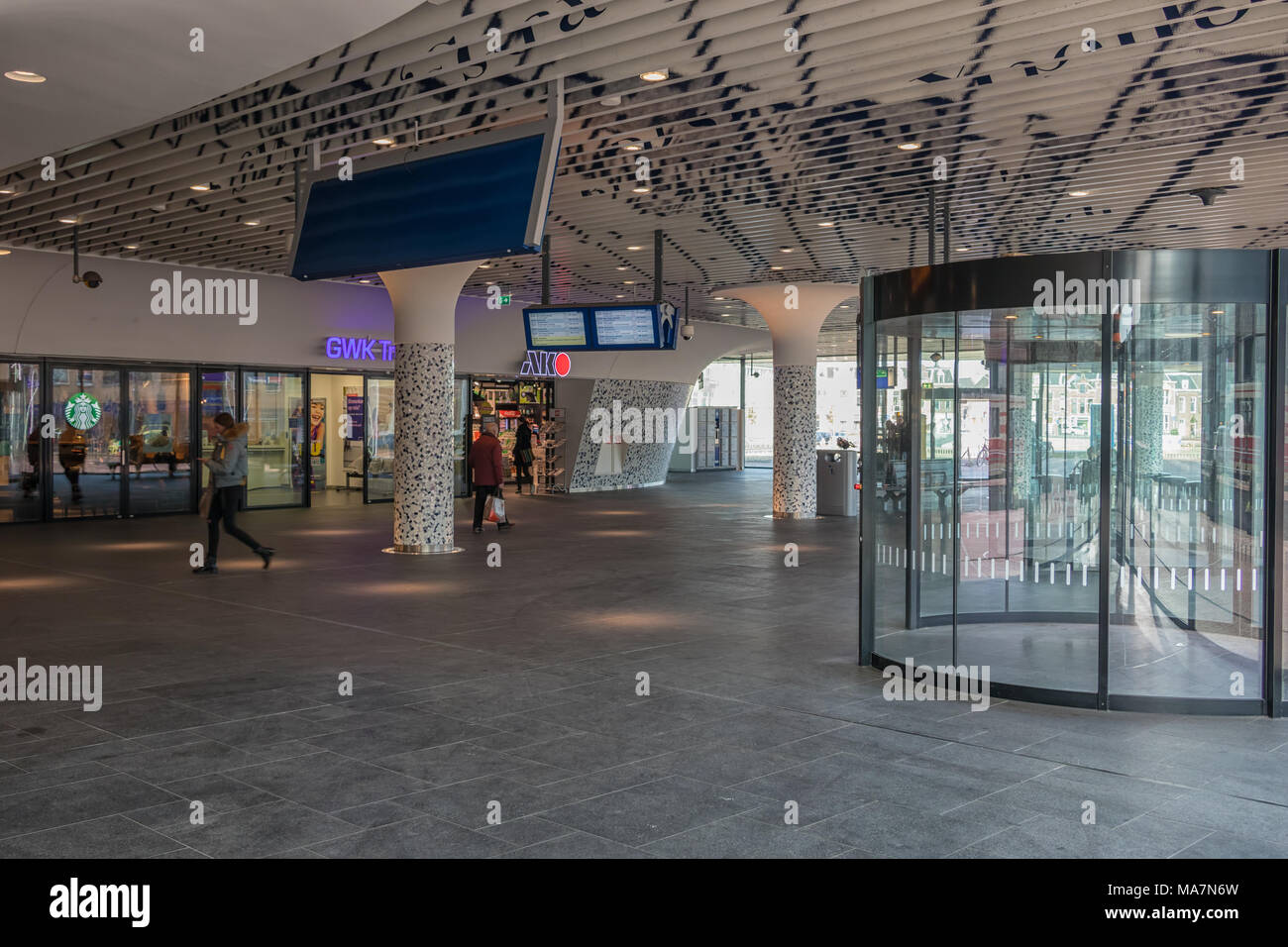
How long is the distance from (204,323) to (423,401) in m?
6.98

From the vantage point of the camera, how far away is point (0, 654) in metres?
7.72

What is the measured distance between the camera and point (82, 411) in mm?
17547

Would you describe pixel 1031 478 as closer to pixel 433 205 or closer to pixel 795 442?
pixel 433 205

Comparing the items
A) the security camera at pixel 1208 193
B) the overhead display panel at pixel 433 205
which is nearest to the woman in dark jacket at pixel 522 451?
the overhead display panel at pixel 433 205

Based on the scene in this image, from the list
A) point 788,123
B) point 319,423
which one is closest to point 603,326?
point 788,123

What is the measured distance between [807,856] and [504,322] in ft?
64.1

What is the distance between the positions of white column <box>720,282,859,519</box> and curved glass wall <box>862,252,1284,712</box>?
10.9m

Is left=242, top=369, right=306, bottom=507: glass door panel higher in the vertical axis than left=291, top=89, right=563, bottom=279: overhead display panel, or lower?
lower

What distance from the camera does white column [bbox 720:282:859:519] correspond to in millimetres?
19141

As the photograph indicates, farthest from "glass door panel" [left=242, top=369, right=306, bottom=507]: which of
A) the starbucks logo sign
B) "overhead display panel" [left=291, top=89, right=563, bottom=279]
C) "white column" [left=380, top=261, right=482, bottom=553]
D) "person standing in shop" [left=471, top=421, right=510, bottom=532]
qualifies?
"overhead display panel" [left=291, top=89, right=563, bottom=279]

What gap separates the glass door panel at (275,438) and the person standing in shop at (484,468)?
17.1 feet

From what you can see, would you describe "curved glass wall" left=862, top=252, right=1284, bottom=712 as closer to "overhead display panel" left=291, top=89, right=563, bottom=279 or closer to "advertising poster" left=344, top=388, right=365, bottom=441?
"overhead display panel" left=291, top=89, right=563, bottom=279

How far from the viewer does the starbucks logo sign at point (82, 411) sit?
17391 mm

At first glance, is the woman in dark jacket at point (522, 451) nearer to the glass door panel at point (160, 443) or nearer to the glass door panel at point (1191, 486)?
the glass door panel at point (160, 443)
